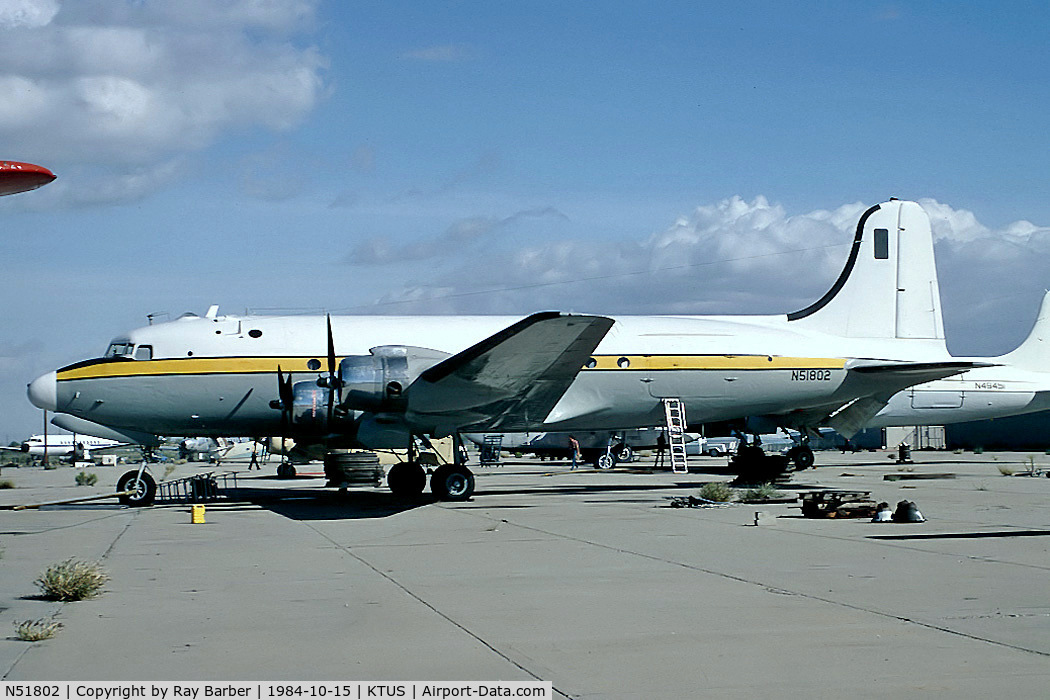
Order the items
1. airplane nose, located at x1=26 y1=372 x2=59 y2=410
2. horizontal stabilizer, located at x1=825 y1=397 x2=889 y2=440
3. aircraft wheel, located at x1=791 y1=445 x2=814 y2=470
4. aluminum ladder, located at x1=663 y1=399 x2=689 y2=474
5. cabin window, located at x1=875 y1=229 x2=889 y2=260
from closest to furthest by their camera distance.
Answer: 1. airplane nose, located at x1=26 y1=372 x2=59 y2=410
2. aluminum ladder, located at x1=663 y1=399 x2=689 y2=474
3. horizontal stabilizer, located at x1=825 y1=397 x2=889 y2=440
4. cabin window, located at x1=875 y1=229 x2=889 y2=260
5. aircraft wheel, located at x1=791 y1=445 x2=814 y2=470

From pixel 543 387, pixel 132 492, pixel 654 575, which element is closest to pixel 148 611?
pixel 654 575

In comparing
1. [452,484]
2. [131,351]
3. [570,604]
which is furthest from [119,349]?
[570,604]

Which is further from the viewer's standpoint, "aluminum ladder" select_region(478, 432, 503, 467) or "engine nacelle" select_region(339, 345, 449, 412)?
"aluminum ladder" select_region(478, 432, 503, 467)

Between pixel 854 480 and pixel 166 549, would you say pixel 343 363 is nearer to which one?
pixel 166 549

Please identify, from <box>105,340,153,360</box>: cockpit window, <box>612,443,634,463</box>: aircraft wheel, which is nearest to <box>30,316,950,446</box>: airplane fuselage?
<box>105,340,153,360</box>: cockpit window

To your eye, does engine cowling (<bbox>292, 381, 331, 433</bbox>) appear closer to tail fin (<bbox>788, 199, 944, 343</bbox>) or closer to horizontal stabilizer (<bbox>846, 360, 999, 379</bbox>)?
tail fin (<bbox>788, 199, 944, 343</bbox>)

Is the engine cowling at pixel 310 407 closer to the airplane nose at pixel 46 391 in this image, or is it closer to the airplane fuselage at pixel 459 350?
the airplane fuselage at pixel 459 350

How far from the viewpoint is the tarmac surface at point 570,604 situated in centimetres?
638

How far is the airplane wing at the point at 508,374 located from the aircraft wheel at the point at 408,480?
2.00m

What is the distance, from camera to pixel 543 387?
20.8 meters

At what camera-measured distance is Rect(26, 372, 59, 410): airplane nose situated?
22109mm

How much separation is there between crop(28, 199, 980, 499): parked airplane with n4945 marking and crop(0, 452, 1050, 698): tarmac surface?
3232 mm

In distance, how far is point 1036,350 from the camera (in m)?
42.4

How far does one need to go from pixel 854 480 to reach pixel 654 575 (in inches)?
855
